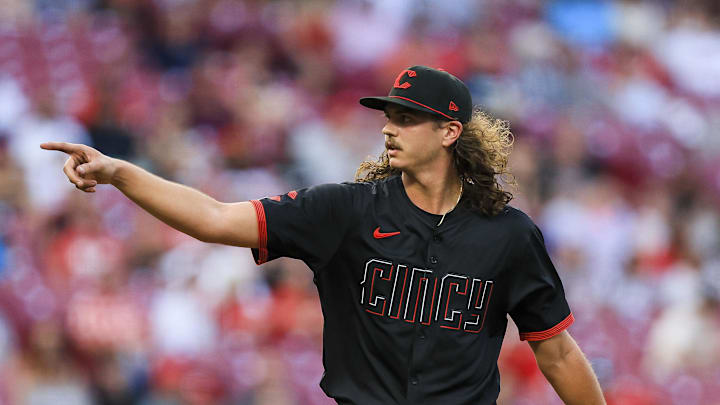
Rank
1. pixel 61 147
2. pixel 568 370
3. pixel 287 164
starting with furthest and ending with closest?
pixel 287 164 → pixel 568 370 → pixel 61 147

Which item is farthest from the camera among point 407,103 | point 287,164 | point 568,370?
point 287,164

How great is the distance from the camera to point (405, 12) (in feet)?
36.0

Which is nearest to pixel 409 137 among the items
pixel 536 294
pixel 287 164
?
pixel 536 294

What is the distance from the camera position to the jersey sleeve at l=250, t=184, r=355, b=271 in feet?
12.3

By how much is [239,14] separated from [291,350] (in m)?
4.10

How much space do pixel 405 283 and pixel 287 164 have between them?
5.21 m

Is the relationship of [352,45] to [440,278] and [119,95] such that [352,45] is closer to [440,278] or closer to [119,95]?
[119,95]

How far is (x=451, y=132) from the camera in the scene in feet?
13.1

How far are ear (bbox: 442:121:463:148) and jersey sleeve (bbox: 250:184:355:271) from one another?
1.32ft

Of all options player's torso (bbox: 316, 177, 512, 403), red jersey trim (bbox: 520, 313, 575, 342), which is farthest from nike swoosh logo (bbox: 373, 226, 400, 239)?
red jersey trim (bbox: 520, 313, 575, 342)

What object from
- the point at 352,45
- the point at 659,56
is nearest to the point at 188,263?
the point at 352,45

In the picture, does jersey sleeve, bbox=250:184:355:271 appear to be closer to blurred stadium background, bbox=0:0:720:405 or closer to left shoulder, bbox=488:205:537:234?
left shoulder, bbox=488:205:537:234

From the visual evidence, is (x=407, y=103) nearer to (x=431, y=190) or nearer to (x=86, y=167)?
(x=431, y=190)

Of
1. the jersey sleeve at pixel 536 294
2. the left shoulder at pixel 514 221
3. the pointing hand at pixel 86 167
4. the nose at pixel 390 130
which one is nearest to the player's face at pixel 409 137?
the nose at pixel 390 130
